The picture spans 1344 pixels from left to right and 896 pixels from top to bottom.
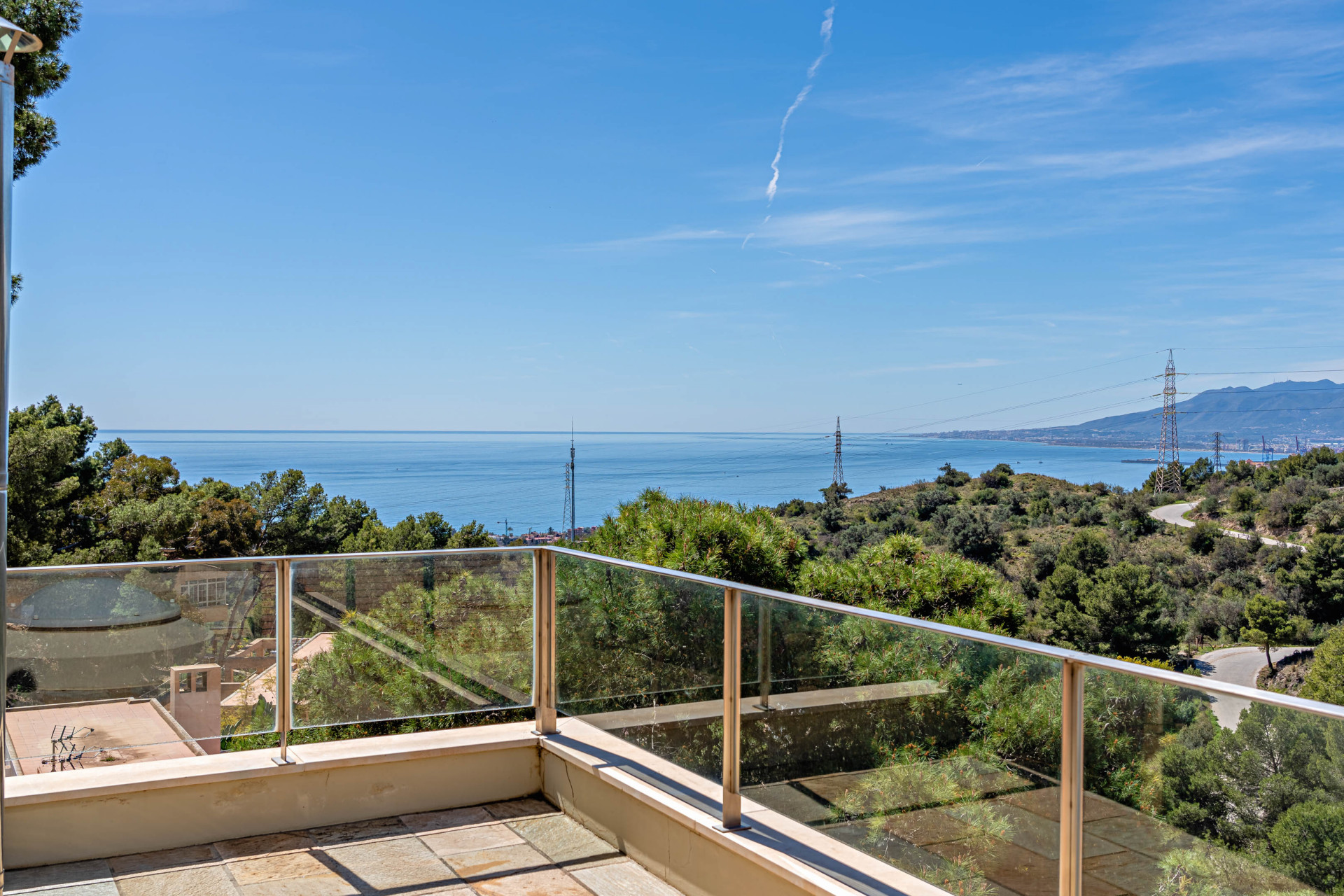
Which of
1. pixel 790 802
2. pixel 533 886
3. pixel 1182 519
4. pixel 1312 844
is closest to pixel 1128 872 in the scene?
pixel 1312 844

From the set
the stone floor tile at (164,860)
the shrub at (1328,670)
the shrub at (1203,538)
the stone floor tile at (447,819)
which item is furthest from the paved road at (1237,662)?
the stone floor tile at (164,860)

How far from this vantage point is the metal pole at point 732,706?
300cm

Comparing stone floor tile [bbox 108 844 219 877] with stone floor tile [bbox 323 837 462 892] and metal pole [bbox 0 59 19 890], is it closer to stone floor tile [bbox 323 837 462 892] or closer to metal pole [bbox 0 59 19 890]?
stone floor tile [bbox 323 837 462 892]

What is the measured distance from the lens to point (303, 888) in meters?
3.25

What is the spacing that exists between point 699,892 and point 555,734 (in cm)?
127

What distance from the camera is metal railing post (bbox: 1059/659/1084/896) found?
1.96 metres

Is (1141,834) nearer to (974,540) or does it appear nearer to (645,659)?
(645,659)

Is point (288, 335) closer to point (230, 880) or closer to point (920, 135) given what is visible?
point (920, 135)

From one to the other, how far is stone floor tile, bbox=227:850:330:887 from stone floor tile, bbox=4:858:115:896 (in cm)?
41

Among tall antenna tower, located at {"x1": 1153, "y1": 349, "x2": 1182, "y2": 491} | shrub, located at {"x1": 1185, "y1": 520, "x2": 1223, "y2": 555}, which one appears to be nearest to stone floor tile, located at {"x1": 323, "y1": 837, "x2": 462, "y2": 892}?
shrub, located at {"x1": 1185, "y1": 520, "x2": 1223, "y2": 555}

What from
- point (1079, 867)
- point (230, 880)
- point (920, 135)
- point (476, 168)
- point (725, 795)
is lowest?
point (230, 880)

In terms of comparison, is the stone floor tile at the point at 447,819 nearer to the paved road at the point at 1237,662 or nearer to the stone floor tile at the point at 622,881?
the stone floor tile at the point at 622,881

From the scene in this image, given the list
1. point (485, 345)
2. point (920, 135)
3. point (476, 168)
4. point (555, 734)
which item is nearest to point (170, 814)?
point (555, 734)

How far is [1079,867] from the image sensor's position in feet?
6.41
